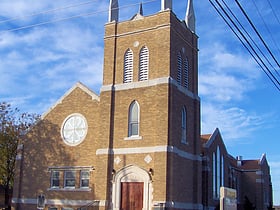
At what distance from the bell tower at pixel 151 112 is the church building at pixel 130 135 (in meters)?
0.06

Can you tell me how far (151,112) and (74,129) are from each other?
23.3ft

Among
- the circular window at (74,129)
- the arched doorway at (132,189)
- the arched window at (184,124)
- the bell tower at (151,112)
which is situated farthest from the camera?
the circular window at (74,129)

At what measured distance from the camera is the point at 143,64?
3073 centimetres

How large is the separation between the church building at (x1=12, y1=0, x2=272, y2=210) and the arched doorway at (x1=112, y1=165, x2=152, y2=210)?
60mm

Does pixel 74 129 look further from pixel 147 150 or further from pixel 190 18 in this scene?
pixel 190 18

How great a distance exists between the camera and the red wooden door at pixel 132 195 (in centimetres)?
2852

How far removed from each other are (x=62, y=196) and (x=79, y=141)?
157 inches

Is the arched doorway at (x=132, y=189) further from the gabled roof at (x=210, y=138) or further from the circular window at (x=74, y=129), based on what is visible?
the gabled roof at (x=210, y=138)

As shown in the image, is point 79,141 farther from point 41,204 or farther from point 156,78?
point 41,204

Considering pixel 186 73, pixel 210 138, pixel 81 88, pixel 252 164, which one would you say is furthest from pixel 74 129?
pixel 252 164

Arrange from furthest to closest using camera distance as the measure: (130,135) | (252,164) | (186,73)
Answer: (252,164) < (186,73) < (130,135)

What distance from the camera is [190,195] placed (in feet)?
101

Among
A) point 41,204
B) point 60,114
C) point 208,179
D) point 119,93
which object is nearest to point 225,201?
point 41,204

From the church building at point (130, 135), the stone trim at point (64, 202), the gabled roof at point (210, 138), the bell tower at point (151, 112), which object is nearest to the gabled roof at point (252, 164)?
the gabled roof at point (210, 138)
